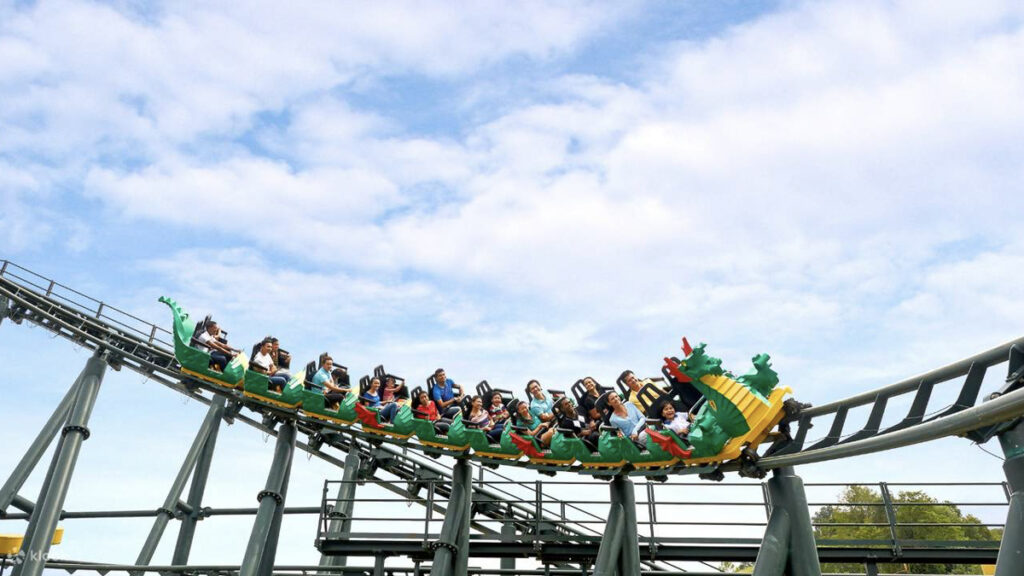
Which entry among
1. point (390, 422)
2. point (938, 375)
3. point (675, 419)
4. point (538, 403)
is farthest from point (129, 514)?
point (938, 375)

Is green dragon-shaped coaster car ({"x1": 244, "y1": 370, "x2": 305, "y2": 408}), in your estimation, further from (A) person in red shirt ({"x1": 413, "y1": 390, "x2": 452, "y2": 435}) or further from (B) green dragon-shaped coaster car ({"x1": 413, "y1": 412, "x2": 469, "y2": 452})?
(B) green dragon-shaped coaster car ({"x1": 413, "y1": 412, "x2": 469, "y2": 452})

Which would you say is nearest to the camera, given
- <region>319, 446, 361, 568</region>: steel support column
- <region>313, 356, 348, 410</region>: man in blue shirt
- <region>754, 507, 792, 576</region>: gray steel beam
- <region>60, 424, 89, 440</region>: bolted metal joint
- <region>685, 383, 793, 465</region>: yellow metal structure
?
<region>754, 507, 792, 576</region>: gray steel beam

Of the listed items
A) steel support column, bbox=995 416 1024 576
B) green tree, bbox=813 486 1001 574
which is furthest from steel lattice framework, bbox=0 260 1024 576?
green tree, bbox=813 486 1001 574

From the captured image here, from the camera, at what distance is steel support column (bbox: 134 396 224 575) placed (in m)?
10.9

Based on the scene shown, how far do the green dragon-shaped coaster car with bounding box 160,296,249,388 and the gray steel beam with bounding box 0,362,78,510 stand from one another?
2774 millimetres

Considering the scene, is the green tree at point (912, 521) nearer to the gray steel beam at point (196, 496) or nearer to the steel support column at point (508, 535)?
the steel support column at point (508, 535)

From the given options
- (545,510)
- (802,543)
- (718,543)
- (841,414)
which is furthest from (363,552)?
(841,414)

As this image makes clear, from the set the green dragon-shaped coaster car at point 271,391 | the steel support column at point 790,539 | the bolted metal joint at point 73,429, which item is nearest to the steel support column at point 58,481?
the bolted metal joint at point 73,429

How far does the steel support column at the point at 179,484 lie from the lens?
1092cm

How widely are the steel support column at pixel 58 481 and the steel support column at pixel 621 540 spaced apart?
6512 millimetres

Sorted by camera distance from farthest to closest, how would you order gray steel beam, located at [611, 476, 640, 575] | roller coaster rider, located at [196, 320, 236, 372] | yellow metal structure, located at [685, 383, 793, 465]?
roller coaster rider, located at [196, 320, 236, 372], gray steel beam, located at [611, 476, 640, 575], yellow metal structure, located at [685, 383, 793, 465]

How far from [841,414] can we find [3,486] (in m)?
11.2

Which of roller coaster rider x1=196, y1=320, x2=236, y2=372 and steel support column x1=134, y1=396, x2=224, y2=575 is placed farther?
steel support column x1=134, y1=396, x2=224, y2=575

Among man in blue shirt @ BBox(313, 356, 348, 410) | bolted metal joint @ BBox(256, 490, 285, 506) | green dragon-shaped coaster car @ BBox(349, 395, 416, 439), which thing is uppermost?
man in blue shirt @ BBox(313, 356, 348, 410)
